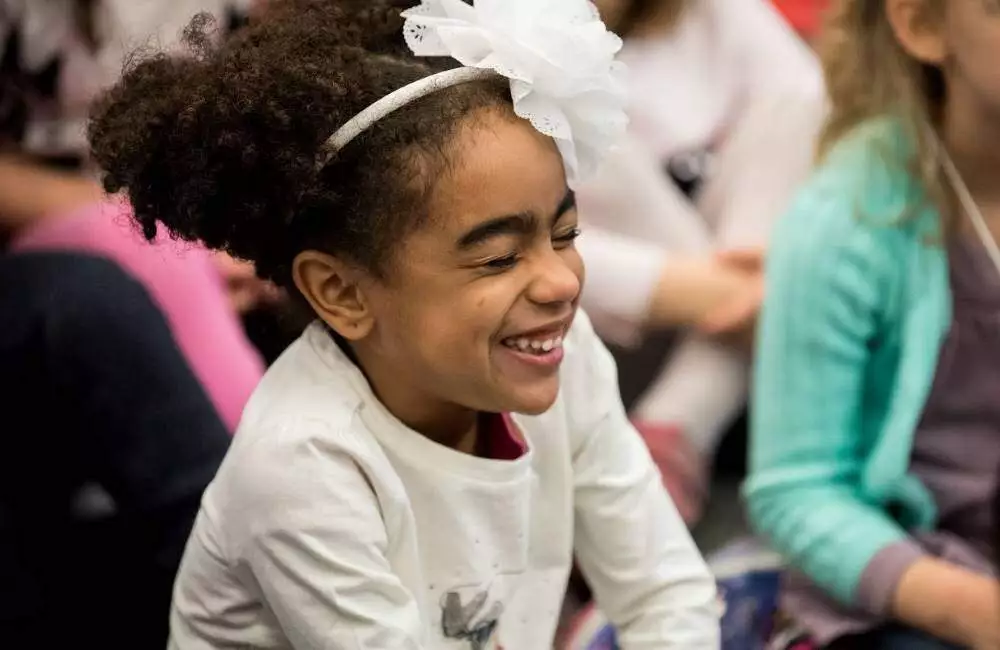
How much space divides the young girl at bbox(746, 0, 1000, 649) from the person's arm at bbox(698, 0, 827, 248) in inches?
9.8

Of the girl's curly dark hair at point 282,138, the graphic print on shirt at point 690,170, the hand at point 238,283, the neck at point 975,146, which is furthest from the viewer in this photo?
the graphic print on shirt at point 690,170

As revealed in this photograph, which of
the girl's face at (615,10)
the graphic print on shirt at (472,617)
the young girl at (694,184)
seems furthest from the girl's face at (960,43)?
the graphic print on shirt at (472,617)

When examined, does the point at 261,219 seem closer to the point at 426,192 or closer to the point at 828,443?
the point at 426,192

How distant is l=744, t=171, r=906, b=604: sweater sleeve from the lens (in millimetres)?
821

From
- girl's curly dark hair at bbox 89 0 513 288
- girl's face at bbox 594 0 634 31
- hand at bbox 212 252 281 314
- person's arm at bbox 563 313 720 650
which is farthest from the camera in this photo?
girl's face at bbox 594 0 634 31

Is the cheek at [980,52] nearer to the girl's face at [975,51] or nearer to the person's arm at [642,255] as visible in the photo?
the girl's face at [975,51]

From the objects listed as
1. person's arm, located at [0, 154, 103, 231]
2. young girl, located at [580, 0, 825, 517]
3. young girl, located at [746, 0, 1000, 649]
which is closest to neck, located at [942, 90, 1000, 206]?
young girl, located at [746, 0, 1000, 649]

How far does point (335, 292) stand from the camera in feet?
1.99

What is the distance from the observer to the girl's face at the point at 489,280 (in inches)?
22.4

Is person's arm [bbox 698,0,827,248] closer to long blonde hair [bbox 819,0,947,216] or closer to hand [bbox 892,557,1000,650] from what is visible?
long blonde hair [bbox 819,0,947,216]

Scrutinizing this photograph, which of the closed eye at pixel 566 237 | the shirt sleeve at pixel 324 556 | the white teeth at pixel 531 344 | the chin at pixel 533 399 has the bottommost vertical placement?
the shirt sleeve at pixel 324 556

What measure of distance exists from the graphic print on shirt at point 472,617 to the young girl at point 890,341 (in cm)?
27

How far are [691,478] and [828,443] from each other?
0.22 m

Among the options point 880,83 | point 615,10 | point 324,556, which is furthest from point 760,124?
point 324,556
